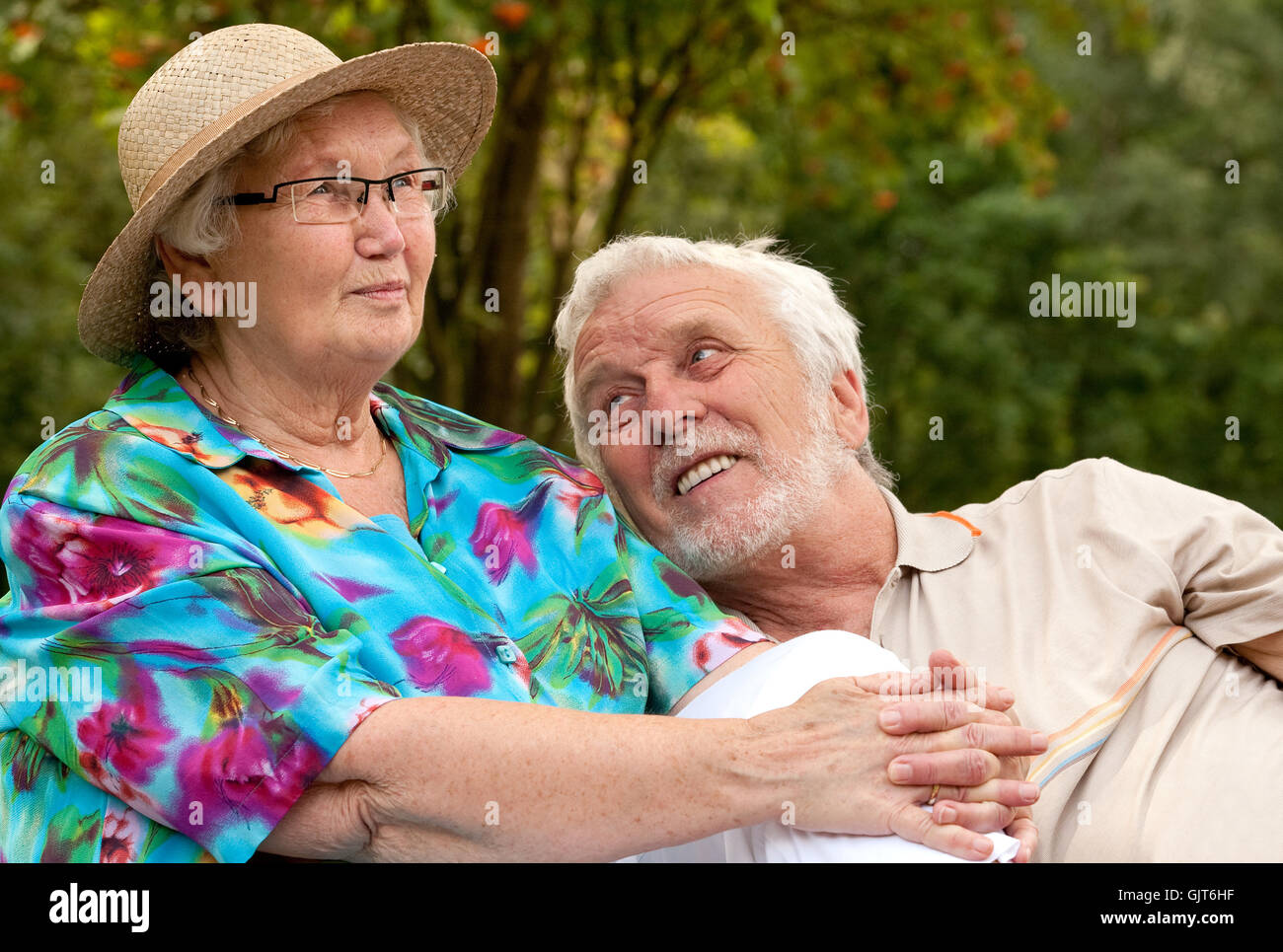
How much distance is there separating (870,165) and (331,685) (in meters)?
6.59

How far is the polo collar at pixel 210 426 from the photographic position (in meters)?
2.32

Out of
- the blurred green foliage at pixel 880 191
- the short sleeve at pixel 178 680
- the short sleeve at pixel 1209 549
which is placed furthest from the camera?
the blurred green foliage at pixel 880 191

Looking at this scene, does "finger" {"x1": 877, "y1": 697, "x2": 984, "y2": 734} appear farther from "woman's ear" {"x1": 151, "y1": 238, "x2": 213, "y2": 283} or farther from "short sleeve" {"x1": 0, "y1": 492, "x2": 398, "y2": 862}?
"woman's ear" {"x1": 151, "y1": 238, "x2": 213, "y2": 283}

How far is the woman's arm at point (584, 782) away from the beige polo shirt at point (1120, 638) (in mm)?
621

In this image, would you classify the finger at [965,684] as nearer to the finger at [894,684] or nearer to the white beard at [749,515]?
the finger at [894,684]

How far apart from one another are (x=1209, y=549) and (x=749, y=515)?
39.1 inches

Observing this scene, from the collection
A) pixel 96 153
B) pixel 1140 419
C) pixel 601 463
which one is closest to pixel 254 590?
pixel 601 463

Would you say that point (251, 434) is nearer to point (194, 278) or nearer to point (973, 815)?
point (194, 278)

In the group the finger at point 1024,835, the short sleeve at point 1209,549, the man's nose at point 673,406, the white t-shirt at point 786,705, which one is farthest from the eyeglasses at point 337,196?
the short sleeve at point 1209,549

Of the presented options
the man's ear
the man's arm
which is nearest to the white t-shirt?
the man's ear

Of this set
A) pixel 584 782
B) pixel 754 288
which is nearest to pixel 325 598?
pixel 584 782

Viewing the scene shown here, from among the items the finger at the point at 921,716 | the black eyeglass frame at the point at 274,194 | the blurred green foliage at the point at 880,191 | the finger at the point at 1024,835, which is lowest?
the finger at the point at 1024,835

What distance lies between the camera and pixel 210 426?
7.82 ft
